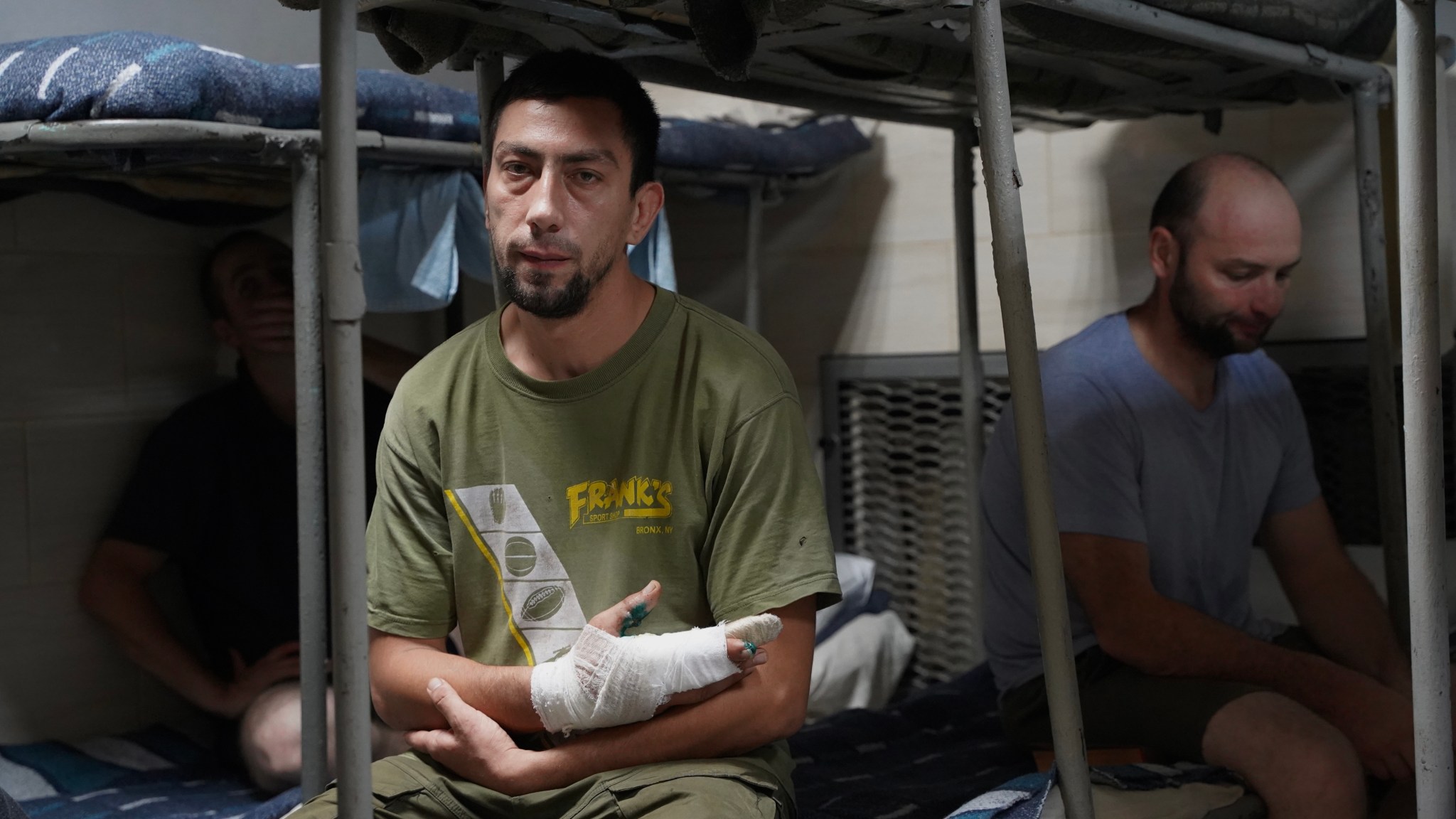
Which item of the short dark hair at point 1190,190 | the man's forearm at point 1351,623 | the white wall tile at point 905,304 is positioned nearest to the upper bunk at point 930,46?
the short dark hair at point 1190,190

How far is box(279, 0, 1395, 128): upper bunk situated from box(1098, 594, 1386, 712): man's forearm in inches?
28.0

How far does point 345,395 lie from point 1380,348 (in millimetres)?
1458

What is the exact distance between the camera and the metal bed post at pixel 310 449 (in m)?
1.70

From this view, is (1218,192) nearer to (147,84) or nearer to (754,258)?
(754,258)

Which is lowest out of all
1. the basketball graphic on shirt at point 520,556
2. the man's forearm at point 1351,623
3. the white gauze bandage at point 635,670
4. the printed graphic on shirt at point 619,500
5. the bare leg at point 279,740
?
the bare leg at point 279,740

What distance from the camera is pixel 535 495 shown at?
1299 millimetres

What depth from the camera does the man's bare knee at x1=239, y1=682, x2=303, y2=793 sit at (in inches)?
78.5

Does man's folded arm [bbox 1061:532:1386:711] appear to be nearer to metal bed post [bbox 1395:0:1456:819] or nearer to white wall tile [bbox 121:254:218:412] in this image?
metal bed post [bbox 1395:0:1456:819]

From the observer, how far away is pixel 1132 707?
1.72 metres

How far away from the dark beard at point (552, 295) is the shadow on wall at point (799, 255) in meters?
1.49

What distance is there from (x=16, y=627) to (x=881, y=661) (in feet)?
Result: 5.04

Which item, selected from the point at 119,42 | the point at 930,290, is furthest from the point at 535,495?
the point at 930,290

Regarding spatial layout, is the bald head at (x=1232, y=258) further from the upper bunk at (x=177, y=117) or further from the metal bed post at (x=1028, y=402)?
the upper bunk at (x=177, y=117)

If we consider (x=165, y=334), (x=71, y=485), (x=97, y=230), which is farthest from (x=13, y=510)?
(x=97, y=230)
